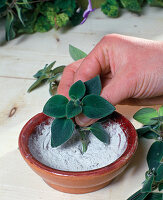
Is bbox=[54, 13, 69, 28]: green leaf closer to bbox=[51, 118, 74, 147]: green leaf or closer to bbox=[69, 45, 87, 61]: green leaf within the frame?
bbox=[69, 45, 87, 61]: green leaf

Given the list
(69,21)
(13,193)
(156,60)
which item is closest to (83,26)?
(69,21)

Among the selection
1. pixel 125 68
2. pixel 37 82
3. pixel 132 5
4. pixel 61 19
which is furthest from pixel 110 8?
pixel 125 68

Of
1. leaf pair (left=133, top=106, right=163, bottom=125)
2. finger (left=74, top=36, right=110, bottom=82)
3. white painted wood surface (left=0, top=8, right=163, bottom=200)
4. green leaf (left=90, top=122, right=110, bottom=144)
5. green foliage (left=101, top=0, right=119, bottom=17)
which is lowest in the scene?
white painted wood surface (left=0, top=8, right=163, bottom=200)

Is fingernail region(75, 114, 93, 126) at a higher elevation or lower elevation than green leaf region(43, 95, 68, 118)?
lower

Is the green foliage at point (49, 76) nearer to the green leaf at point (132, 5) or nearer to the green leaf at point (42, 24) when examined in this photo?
the green leaf at point (42, 24)

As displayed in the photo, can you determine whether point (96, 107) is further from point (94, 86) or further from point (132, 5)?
point (132, 5)

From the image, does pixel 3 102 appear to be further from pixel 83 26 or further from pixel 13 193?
pixel 83 26

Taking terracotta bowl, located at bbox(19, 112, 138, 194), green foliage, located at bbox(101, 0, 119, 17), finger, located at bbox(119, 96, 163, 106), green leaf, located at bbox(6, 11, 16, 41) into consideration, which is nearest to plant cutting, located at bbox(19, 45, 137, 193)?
terracotta bowl, located at bbox(19, 112, 138, 194)
